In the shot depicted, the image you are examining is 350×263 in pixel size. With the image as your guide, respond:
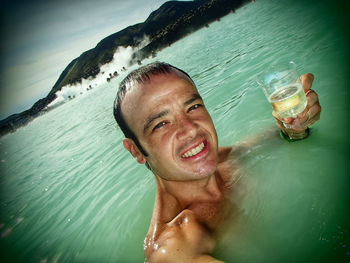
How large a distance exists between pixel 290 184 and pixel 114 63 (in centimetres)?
16718

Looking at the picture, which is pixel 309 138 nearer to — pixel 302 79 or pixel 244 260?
pixel 302 79

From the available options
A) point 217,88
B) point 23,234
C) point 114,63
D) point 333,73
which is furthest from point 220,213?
point 114,63

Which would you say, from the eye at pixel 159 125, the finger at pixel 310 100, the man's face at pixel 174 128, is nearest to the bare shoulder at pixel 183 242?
the man's face at pixel 174 128

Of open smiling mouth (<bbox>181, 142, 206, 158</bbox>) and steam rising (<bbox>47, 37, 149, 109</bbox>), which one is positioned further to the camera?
steam rising (<bbox>47, 37, 149, 109</bbox>)

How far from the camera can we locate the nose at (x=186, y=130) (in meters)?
2.11

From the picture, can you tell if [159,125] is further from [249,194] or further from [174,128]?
[249,194]

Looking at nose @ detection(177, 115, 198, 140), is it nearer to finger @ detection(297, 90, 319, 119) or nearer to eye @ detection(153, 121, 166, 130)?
eye @ detection(153, 121, 166, 130)

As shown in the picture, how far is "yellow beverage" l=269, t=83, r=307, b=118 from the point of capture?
6.28 feet

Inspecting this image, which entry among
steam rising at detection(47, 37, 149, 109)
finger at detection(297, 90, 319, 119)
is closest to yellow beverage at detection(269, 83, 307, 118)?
finger at detection(297, 90, 319, 119)

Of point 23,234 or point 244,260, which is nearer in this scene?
point 244,260

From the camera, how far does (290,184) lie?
7.82 ft

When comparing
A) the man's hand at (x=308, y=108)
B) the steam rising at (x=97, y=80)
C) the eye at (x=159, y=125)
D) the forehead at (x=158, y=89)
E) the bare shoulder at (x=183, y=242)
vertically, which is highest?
the steam rising at (x=97, y=80)

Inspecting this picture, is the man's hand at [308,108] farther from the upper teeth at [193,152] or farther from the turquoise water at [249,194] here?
the upper teeth at [193,152]

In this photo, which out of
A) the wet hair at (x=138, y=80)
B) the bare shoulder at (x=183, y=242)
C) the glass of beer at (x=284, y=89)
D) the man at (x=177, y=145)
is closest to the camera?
the bare shoulder at (x=183, y=242)
